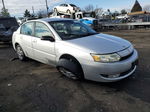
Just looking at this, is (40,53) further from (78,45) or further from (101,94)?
(101,94)

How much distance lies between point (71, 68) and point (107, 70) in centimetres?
87

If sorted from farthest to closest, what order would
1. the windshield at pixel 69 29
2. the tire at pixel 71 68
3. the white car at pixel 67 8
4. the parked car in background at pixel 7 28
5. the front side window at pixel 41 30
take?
1. the white car at pixel 67 8
2. the parked car in background at pixel 7 28
3. the front side window at pixel 41 30
4. the windshield at pixel 69 29
5. the tire at pixel 71 68

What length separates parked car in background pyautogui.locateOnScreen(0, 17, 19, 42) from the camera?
10.0 m

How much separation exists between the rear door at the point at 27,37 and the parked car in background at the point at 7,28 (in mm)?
4796

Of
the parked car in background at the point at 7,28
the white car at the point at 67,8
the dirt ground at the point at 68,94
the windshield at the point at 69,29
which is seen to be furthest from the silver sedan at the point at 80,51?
the white car at the point at 67,8

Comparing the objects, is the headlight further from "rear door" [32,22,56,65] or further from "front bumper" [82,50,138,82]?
"rear door" [32,22,56,65]

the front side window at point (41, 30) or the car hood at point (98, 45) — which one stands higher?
the front side window at point (41, 30)

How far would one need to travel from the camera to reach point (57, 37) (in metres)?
4.23

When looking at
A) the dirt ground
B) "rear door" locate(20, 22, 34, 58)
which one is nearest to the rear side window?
"rear door" locate(20, 22, 34, 58)

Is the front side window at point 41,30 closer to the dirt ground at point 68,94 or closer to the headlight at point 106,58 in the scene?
the dirt ground at point 68,94

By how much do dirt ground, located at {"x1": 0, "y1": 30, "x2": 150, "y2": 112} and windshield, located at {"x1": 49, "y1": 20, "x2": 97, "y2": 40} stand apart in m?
1.17

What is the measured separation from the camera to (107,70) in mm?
3438

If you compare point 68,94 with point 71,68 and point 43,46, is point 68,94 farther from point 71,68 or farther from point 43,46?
point 43,46

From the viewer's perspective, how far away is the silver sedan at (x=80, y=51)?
11.4 ft
